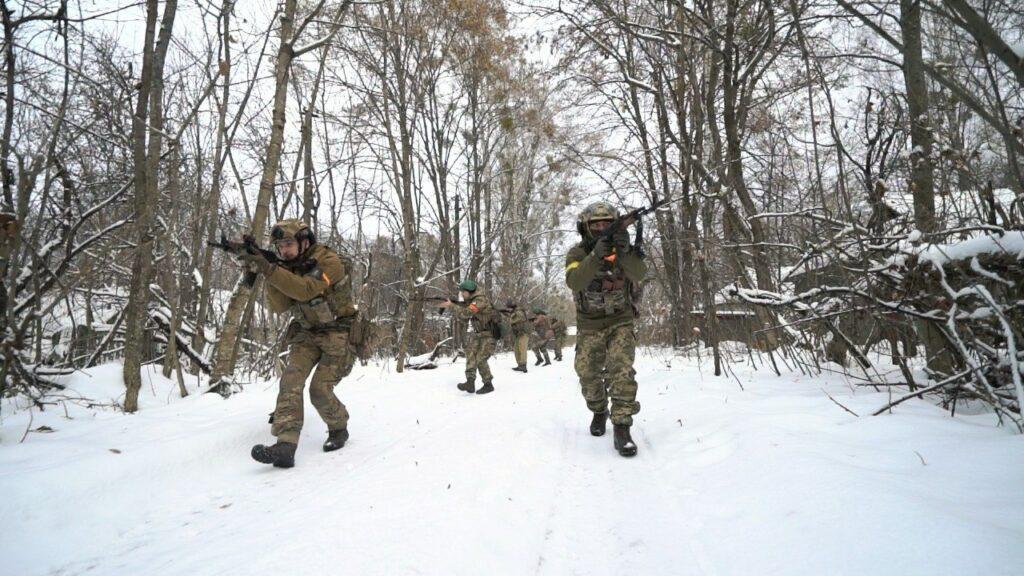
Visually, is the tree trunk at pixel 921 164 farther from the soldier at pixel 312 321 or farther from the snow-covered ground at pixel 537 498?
the soldier at pixel 312 321

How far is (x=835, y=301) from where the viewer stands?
378 centimetres

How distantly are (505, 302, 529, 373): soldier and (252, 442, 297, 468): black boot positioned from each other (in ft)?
25.9

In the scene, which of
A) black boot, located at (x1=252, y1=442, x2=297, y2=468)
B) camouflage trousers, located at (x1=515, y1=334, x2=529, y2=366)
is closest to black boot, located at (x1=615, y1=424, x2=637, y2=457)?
black boot, located at (x1=252, y1=442, x2=297, y2=468)

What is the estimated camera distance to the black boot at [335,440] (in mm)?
3594

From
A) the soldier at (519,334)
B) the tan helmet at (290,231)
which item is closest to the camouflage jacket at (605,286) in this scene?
the tan helmet at (290,231)

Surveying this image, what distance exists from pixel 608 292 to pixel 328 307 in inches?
85.4

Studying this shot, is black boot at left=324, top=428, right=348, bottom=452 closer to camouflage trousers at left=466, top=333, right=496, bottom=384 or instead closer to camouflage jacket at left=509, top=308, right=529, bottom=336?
camouflage trousers at left=466, top=333, right=496, bottom=384

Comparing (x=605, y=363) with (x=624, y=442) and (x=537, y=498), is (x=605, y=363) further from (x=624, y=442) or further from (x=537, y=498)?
(x=537, y=498)

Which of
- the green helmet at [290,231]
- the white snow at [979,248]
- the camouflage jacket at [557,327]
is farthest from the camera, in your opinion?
the camouflage jacket at [557,327]

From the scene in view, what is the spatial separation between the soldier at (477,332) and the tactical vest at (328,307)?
143 inches

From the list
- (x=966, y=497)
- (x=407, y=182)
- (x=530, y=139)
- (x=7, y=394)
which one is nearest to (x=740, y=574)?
(x=966, y=497)

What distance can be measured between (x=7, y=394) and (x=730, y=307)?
7.14 m

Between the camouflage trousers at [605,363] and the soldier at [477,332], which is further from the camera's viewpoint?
the soldier at [477,332]

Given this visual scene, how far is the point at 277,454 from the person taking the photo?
3072mm
